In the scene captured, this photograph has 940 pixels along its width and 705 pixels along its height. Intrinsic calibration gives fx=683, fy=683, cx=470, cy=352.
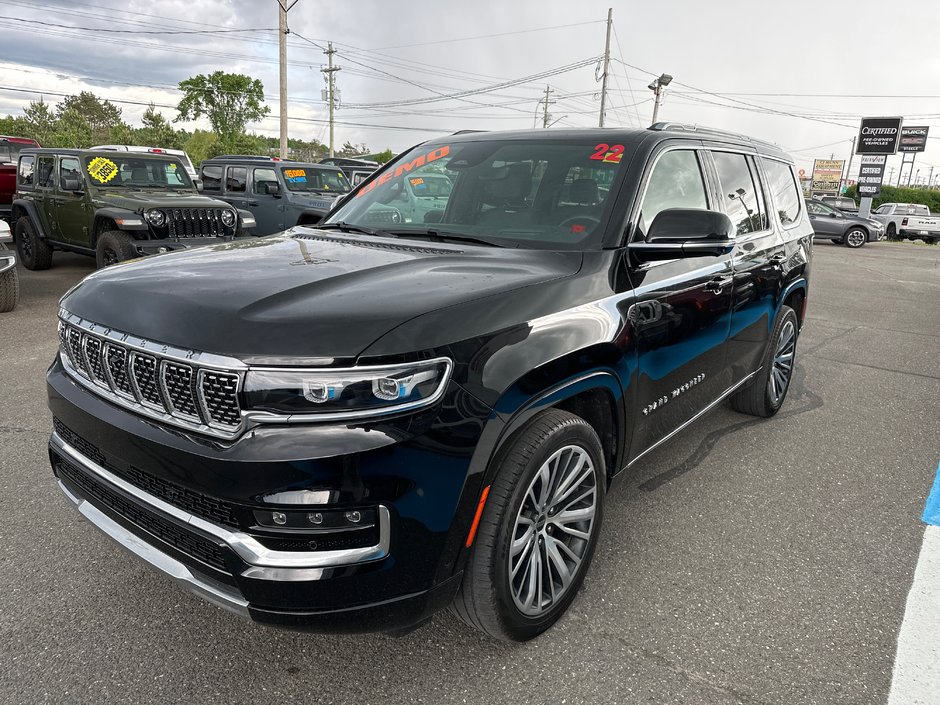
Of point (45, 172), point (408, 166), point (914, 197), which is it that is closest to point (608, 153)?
point (408, 166)

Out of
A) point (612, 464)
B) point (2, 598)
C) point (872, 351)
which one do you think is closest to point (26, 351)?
point (2, 598)

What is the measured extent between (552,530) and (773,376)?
9.96 ft

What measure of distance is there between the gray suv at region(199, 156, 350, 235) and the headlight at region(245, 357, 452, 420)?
438 inches

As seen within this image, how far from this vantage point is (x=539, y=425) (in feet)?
7.50

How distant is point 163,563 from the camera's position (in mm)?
2111

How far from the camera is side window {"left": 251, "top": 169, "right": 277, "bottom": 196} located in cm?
1288

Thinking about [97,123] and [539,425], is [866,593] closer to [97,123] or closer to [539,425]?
[539,425]

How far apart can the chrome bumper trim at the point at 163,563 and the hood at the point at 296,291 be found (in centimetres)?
67

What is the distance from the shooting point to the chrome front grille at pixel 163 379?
1.90 metres

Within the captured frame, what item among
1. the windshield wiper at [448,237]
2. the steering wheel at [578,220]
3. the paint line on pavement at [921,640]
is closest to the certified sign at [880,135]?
the paint line on pavement at [921,640]

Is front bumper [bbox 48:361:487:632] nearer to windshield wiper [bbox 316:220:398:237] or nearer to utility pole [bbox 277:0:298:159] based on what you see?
windshield wiper [bbox 316:220:398:237]

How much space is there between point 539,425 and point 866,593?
1.71 m

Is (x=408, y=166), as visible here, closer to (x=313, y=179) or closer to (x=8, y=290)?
(x=8, y=290)

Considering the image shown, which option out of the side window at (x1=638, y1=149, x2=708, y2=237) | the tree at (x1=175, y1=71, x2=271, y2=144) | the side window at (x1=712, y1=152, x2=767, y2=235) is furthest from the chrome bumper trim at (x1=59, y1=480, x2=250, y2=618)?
the tree at (x1=175, y1=71, x2=271, y2=144)
